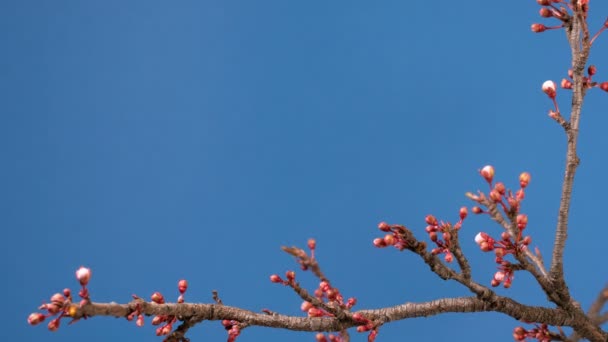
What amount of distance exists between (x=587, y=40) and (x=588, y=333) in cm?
122

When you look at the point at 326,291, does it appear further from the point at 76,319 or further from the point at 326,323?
the point at 76,319

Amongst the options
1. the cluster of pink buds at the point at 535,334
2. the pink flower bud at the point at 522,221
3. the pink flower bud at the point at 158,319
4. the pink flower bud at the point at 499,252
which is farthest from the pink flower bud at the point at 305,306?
the cluster of pink buds at the point at 535,334

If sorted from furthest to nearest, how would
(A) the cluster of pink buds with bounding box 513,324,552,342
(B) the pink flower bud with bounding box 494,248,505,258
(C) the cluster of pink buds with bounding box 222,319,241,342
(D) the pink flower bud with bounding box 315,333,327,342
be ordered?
(A) the cluster of pink buds with bounding box 513,324,552,342, (C) the cluster of pink buds with bounding box 222,319,241,342, (B) the pink flower bud with bounding box 494,248,505,258, (D) the pink flower bud with bounding box 315,333,327,342

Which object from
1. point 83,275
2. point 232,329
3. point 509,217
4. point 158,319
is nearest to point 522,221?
point 509,217

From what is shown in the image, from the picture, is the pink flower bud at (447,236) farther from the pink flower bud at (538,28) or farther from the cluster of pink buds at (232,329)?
the pink flower bud at (538,28)

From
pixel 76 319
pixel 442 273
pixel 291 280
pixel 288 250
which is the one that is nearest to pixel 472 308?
pixel 442 273

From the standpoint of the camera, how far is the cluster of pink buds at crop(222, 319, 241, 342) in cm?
302

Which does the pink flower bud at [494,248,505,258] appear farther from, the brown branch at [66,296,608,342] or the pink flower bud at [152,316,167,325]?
the pink flower bud at [152,316,167,325]

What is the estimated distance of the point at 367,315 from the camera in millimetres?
2939

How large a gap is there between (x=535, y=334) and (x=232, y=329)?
1287mm

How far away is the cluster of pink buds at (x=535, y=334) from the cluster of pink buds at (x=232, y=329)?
1.17 m

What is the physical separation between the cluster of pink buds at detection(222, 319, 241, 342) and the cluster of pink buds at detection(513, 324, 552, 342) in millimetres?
1172

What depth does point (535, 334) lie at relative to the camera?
322 cm

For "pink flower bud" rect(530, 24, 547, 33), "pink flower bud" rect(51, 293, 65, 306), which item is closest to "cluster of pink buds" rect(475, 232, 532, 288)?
"pink flower bud" rect(530, 24, 547, 33)
